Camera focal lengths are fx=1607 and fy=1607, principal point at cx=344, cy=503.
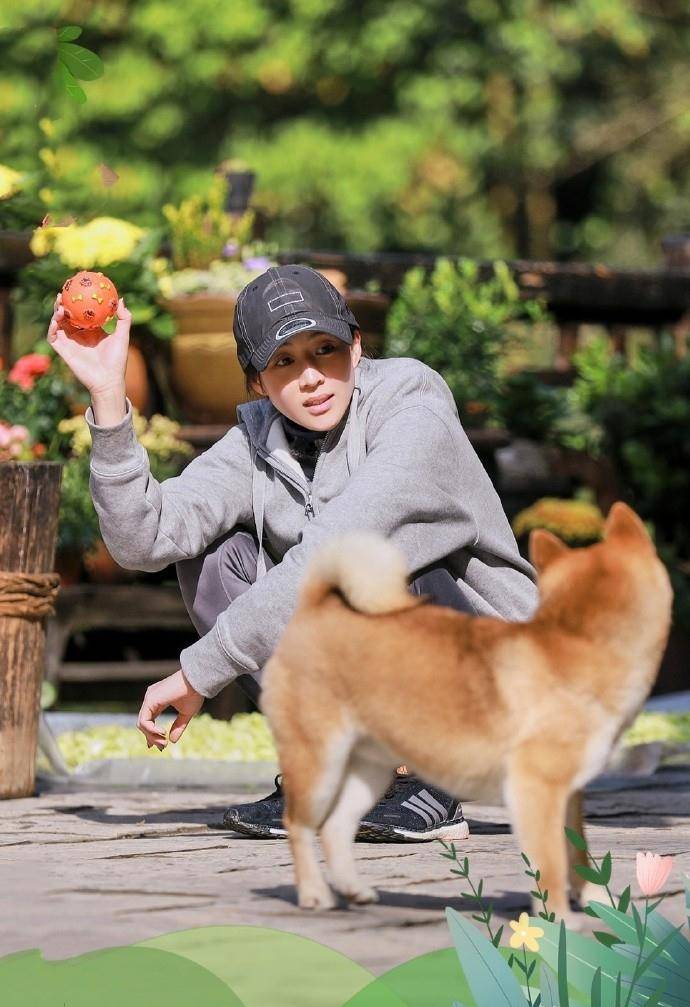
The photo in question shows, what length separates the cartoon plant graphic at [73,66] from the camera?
272 cm

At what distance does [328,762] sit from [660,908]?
1.69 ft

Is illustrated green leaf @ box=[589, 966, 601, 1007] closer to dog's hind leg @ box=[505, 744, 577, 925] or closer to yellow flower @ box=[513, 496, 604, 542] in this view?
dog's hind leg @ box=[505, 744, 577, 925]

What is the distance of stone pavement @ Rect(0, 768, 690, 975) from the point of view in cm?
202

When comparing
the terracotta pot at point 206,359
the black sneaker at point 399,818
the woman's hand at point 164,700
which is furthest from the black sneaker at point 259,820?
the terracotta pot at point 206,359

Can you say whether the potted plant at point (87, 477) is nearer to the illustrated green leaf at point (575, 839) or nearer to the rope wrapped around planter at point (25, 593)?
Result: the rope wrapped around planter at point (25, 593)

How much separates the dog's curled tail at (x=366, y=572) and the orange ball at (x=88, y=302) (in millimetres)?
701

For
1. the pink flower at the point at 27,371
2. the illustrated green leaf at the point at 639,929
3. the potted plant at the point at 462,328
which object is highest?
the potted plant at the point at 462,328

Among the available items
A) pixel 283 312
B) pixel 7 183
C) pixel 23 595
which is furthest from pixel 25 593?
pixel 283 312

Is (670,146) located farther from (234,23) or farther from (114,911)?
(114,911)

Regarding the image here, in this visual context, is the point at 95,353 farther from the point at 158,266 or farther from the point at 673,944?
the point at 158,266

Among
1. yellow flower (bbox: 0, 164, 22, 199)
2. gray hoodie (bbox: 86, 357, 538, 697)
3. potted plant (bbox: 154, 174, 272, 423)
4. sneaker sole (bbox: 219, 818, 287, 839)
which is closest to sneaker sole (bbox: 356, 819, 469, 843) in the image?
sneaker sole (bbox: 219, 818, 287, 839)

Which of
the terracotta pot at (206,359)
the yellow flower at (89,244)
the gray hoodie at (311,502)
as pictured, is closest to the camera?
the gray hoodie at (311,502)

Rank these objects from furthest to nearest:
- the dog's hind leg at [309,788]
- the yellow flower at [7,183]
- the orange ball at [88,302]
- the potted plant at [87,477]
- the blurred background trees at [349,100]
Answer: the blurred background trees at [349,100] < the potted plant at [87,477] < the yellow flower at [7,183] < the orange ball at [88,302] < the dog's hind leg at [309,788]

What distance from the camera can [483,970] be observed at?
1.78 meters
